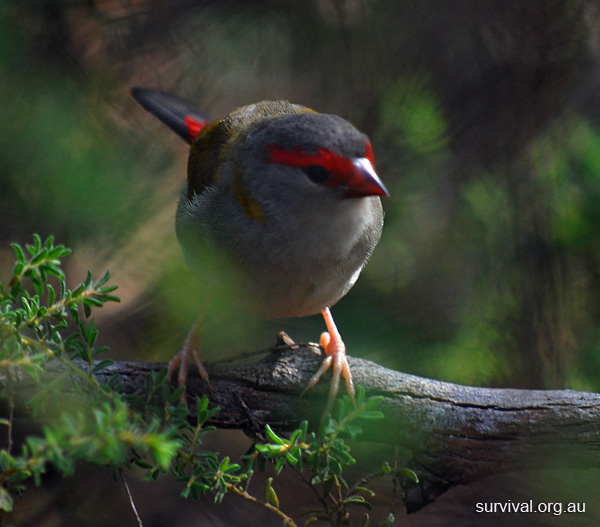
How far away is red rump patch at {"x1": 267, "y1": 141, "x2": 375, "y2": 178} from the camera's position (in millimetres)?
2277

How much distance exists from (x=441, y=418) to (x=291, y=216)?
2.91ft

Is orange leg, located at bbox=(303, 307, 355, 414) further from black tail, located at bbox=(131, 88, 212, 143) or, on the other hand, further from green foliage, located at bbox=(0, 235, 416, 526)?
black tail, located at bbox=(131, 88, 212, 143)

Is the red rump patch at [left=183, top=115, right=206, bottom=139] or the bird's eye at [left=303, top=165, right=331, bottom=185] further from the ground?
the bird's eye at [left=303, top=165, right=331, bottom=185]

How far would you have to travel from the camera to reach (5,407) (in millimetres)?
2219

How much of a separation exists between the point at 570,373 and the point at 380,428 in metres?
1.18

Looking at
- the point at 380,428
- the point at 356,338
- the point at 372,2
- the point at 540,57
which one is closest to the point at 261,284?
the point at 380,428

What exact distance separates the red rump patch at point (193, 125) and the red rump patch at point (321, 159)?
1.10 metres

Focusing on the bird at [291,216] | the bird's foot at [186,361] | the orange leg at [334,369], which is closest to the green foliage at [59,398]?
the bird's foot at [186,361]

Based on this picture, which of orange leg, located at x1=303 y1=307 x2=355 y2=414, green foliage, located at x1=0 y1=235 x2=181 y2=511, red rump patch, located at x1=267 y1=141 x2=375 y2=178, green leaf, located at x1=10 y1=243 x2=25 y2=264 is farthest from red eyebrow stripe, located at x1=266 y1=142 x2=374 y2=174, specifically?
green leaf, located at x1=10 y1=243 x2=25 y2=264

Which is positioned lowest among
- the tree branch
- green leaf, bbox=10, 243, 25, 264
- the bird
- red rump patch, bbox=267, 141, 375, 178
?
the tree branch

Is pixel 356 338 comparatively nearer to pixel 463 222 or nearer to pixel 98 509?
pixel 463 222

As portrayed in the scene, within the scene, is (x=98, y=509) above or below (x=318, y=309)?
below

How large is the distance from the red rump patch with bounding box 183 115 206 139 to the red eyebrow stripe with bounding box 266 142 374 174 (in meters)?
1.09

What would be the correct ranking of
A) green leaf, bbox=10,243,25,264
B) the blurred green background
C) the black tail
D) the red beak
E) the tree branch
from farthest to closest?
the black tail → the blurred green background → the tree branch → the red beak → green leaf, bbox=10,243,25,264
